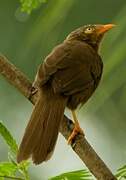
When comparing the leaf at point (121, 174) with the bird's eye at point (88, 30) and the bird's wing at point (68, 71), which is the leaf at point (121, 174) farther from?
the bird's eye at point (88, 30)

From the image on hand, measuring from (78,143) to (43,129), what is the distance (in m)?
0.38

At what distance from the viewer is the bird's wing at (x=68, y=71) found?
2324 mm

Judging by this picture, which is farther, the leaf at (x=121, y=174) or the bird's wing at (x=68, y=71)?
the bird's wing at (x=68, y=71)

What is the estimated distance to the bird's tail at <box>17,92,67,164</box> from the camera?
5.38 ft

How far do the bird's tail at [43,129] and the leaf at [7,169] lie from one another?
2.7 inches

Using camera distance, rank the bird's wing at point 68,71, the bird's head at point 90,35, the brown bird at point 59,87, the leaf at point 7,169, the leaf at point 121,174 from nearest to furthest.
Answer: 1. the leaf at point 121,174
2. the leaf at point 7,169
3. the brown bird at point 59,87
4. the bird's wing at point 68,71
5. the bird's head at point 90,35

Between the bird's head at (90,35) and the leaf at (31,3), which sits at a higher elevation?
the leaf at (31,3)

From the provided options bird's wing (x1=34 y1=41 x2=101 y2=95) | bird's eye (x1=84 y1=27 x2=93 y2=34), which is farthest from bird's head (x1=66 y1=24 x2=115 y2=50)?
bird's wing (x1=34 y1=41 x2=101 y2=95)

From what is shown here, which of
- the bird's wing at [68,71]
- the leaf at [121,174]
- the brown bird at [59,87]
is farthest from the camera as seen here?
the bird's wing at [68,71]

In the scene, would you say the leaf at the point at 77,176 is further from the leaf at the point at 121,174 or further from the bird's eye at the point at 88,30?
the bird's eye at the point at 88,30

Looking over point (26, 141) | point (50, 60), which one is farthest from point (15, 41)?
point (26, 141)

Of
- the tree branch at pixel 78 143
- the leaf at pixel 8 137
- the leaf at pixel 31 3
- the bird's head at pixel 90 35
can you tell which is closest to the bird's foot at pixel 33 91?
the tree branch at pixel 78 143

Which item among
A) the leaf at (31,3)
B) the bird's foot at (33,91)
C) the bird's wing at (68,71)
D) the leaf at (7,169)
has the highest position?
the leaf at (31,3)

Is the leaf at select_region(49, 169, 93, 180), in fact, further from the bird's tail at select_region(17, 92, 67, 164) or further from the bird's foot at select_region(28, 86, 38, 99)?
the bird's foot at select_region(28, 86, 38, 99)
